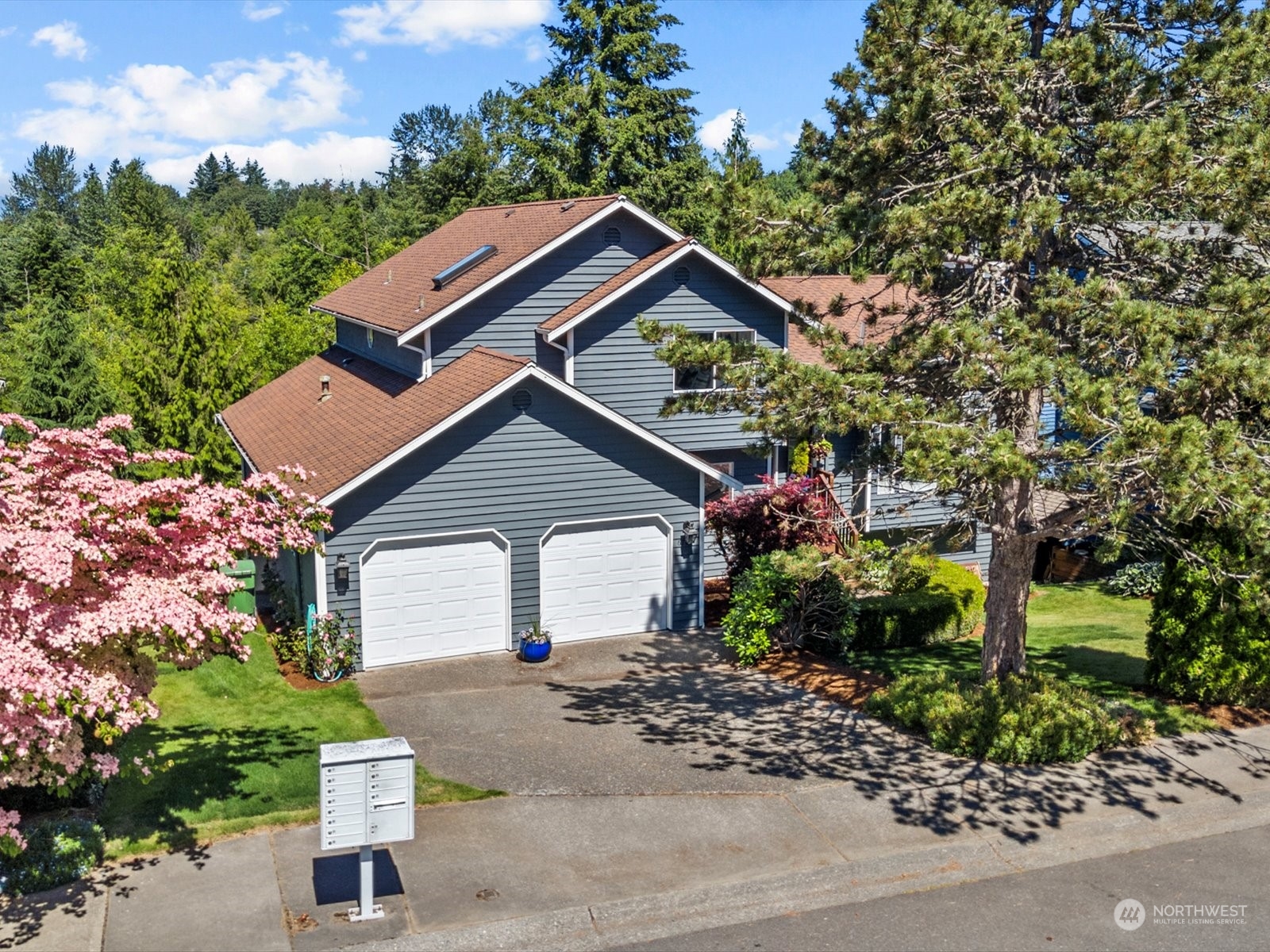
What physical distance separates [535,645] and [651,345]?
6.88 meters

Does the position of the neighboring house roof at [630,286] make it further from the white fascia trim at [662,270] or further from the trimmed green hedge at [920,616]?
the trimmed green hedge at [920,616]

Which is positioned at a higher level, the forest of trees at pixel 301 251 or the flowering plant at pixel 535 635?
Answer: the forest of trees at pixel 301 251

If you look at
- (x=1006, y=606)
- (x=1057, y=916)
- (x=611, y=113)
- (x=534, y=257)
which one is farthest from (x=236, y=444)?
(x=611, y=113)

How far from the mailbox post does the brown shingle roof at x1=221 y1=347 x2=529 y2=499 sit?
7.48 metres

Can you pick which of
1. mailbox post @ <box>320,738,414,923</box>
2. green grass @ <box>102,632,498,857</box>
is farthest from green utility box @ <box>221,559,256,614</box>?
mailbox post @ <box>320,738,414,923</box>

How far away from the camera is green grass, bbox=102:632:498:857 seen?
37.8ft

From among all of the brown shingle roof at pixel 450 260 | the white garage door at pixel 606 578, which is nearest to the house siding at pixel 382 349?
the brown shingle roof at pixel 450 260

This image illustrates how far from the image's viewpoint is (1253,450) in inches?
482

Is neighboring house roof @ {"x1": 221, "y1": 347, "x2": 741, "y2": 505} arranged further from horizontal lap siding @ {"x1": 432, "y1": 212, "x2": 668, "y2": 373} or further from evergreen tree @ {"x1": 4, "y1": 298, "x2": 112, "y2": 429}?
evergreen tree @ {"x1": 4, "y1": 298, "x2": 112, "y2": 429}

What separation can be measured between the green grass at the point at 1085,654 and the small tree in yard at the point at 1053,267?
232 cm

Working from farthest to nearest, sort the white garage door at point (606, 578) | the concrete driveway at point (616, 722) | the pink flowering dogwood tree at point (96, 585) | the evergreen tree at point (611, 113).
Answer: the evergreen tree at point (611, 113) → the white garage door at point (606, 578) → the concrete driveway at point (616, 722) → the pink flowering dogwood tree at point (96, 585)

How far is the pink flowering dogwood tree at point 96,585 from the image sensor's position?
9242 millimetres

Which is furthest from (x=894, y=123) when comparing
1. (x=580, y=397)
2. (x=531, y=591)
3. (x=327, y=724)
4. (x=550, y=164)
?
(x=550, y=164)

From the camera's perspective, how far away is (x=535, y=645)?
58.3ft
